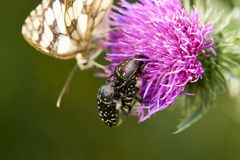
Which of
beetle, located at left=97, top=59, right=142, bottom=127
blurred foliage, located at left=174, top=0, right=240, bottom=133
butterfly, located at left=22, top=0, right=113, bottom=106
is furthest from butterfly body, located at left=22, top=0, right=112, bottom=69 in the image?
blurred foliage, located at left=174, top=0, right=240, bottom=133

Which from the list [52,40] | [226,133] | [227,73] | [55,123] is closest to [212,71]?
[227,73]

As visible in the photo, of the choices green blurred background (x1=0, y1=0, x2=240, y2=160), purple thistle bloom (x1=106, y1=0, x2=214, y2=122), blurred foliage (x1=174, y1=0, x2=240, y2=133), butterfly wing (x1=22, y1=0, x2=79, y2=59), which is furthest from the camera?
green blurred background (x1=0, y1=0, x2=240, y2=160)

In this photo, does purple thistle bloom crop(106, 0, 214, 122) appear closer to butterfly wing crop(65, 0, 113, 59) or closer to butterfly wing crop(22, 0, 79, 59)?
butterfly wing crop(65, 0, 113, 59)

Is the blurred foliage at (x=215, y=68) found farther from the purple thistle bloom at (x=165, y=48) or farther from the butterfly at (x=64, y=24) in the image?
the butterfly at (x=64, y=24)

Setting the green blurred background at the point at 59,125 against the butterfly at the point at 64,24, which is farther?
the green blurred background at the point at 59,125

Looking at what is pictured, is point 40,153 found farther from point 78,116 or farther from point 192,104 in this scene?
point 192,104

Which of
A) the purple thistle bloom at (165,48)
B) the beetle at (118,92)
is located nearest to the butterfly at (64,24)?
the purple thistle bloom at (165,48)
